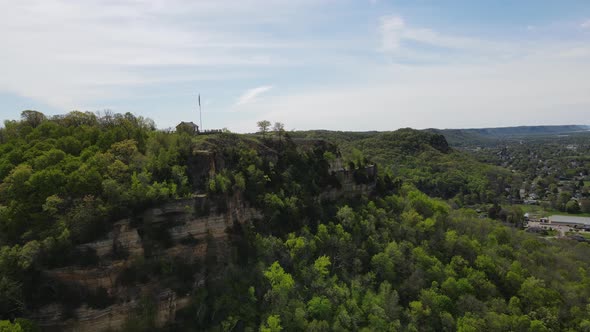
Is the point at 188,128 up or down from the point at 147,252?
up

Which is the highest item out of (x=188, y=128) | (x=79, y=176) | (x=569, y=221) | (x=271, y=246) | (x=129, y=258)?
(x=188, y=128)

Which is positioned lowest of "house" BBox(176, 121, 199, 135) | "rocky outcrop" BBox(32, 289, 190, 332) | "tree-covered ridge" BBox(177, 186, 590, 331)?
"tree-covered ridge" BBox(177, 186, 590, 331)

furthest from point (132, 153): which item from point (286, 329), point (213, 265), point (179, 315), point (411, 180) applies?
point (411, 180)

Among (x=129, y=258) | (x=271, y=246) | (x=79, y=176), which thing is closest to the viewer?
(x=129, y=258)

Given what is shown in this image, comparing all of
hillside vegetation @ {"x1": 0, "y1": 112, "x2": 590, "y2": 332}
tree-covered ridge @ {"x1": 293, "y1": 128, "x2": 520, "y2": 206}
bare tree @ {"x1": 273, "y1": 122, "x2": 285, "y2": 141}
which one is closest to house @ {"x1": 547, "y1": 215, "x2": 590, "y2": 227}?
tree-covered ridge @ {"x1": 293, "y1": 128, "x2": 520, "y2": 206}

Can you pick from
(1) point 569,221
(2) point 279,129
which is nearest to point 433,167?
(1) point 569,221

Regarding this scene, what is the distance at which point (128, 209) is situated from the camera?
3791cm

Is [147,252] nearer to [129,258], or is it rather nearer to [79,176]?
[129,258]

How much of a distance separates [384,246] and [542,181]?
141m

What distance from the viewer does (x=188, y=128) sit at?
56.5 metres

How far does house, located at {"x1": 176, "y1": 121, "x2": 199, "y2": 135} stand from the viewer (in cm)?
5593

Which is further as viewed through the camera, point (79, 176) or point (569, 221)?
point (569, 221)

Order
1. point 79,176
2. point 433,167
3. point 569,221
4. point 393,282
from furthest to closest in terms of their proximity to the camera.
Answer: point 433,167, point 569,221, point 393,282, point 79,176

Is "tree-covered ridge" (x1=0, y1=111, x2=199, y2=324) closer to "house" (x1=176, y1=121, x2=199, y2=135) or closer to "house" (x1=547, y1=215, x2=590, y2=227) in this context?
"house" (x1=176, y1=121, x2=199, y2=135)
